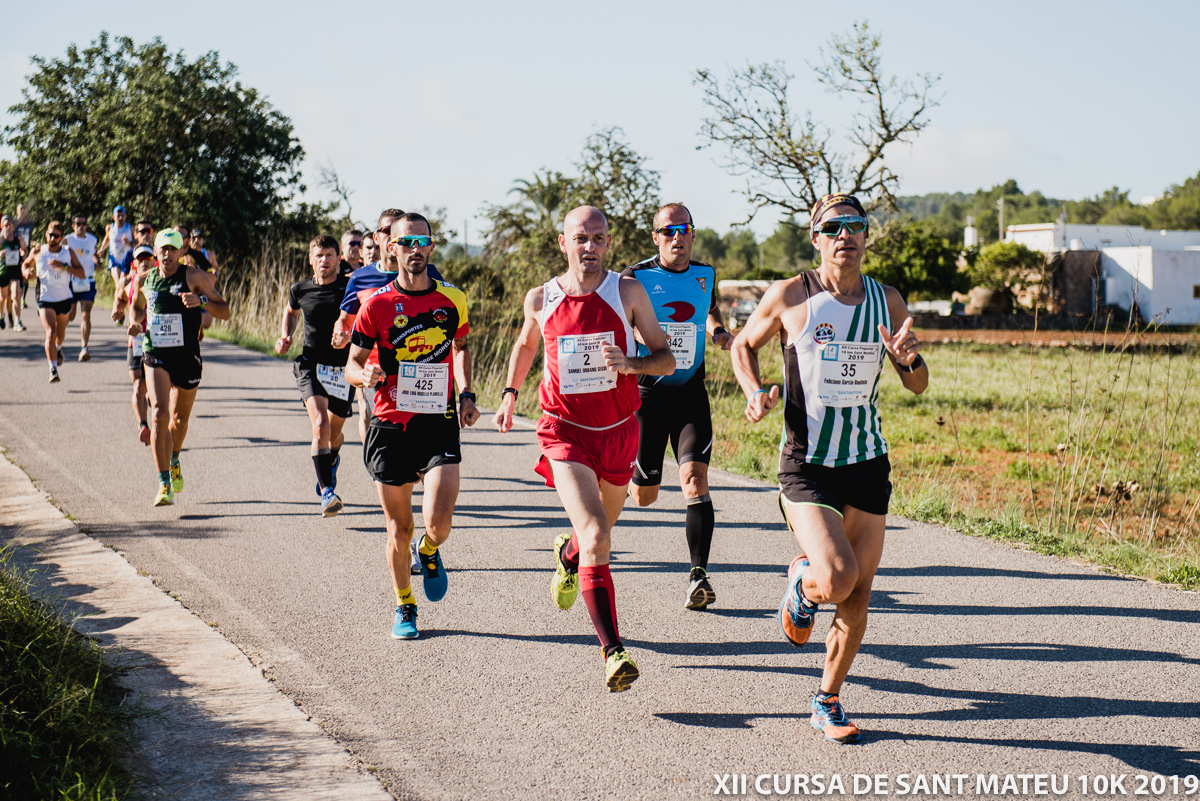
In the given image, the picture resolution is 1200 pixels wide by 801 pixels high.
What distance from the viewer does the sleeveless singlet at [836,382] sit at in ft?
14.9

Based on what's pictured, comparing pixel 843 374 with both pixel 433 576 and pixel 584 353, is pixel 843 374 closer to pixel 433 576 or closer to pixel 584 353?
pixel 584 353

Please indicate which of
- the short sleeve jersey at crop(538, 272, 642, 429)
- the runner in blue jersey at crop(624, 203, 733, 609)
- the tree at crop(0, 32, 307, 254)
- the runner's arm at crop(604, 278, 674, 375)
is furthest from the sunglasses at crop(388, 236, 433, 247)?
the tree at crop(0, 32, 307, 254)

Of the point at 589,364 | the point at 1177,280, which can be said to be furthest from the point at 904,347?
the point at 1177,280

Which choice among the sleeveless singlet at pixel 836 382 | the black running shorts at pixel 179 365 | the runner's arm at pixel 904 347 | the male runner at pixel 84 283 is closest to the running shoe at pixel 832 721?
the sleeveless singlet at pixel 836 382

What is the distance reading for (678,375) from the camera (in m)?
6.46

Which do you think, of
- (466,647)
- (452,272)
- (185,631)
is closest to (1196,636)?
(466,647)

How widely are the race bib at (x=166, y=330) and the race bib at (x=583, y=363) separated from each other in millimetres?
4693

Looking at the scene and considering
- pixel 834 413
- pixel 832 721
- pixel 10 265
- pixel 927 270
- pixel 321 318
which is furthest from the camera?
pixel 927 270

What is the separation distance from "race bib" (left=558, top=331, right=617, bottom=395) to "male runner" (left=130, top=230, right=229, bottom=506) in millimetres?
4509

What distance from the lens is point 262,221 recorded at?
1278 inches

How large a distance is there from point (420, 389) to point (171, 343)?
12.7 ft

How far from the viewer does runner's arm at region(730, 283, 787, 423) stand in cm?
457

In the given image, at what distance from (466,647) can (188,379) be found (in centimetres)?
446

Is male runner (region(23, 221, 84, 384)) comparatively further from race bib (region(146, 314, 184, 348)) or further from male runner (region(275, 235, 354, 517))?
male runner (region(275, 235, 354, 517))
